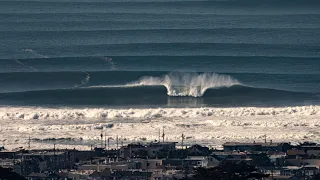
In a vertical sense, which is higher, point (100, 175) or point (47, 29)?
point (47, 29)

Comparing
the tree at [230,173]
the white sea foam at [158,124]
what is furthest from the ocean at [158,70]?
the tree at [230,173]

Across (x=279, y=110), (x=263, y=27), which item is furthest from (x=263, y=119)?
(x=263, y=27)

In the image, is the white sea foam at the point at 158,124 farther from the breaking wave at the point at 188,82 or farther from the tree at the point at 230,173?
the tree at the point at 230,173

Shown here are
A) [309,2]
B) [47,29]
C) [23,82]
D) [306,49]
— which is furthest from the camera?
[309,2]

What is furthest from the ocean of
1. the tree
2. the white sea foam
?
the tree

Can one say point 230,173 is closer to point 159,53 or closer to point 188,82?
point 188,82

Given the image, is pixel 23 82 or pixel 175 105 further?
pixel 23 82

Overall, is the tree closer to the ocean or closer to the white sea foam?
the white sea foam

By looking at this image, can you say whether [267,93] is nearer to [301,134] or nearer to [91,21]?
[301,134]

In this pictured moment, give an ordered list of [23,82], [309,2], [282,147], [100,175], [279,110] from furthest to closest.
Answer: [309,2] < [23,82] < [279,110] < [282,147] < [100,175]
